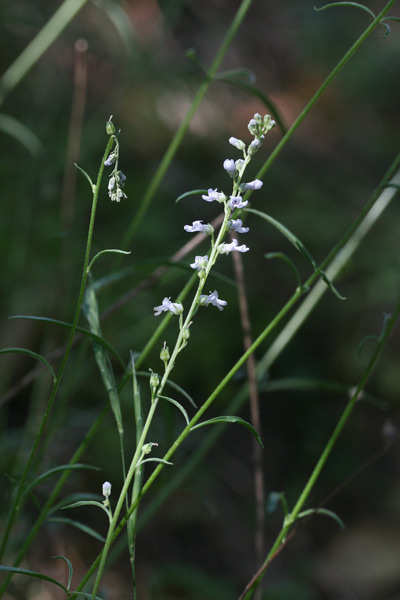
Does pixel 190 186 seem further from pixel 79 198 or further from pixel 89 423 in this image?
pixel 89 423

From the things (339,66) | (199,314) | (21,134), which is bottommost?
(199,314)

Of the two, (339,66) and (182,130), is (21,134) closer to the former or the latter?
(182,130)

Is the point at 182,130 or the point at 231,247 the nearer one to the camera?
the point at 231,247

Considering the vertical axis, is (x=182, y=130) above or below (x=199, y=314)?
above

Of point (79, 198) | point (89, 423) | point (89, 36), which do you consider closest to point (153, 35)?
point (89, 36)

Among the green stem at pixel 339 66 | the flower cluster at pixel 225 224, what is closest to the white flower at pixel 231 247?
the flower cluster at pixel 225 224

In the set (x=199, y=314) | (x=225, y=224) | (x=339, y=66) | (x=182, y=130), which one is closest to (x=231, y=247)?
(x=225, y=224)

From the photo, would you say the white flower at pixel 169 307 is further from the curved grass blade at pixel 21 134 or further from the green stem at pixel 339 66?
the curved grass blade at pixel 21 134

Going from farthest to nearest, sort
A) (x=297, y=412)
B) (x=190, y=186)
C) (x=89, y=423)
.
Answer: (x=190, y=186)
(x=297, y=412)
(x=89, y=423)
